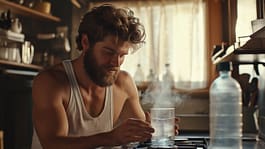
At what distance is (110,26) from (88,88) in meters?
0.29

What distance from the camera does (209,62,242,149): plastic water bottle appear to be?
121 cm

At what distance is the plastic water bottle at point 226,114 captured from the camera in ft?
3.99

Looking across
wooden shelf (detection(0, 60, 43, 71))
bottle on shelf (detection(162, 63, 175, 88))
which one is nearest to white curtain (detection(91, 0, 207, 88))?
bottle on shelf (detection(162, 63, 175, 88))

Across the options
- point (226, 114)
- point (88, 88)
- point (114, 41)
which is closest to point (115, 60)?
point (114, 41)

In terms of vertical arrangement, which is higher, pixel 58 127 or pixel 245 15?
pixel 245 15

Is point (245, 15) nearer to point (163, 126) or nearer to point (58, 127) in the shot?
point (163, 126)

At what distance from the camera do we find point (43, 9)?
2980 millimetres

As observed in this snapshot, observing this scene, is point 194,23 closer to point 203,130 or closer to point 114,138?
point 203,130

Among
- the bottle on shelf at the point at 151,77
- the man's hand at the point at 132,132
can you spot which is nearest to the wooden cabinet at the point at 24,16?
the bottle on shelf at the point at 151,77

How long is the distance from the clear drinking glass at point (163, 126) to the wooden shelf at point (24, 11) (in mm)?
1634

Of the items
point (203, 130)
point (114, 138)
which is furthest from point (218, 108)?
point (203, 130)

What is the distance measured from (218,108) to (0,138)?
1.35 m

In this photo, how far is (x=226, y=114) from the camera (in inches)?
48.2

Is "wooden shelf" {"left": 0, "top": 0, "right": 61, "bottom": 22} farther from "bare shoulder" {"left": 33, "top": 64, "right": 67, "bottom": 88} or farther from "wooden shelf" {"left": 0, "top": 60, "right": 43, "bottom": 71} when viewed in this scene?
"bare shoulder" {"left": 33, "top": 64, "right": 67, "bottom": 88}
